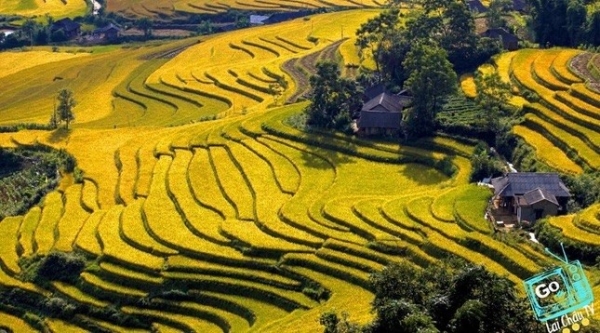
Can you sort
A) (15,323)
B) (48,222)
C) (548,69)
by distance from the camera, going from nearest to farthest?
(15,323)
(48,222)
(548,69)

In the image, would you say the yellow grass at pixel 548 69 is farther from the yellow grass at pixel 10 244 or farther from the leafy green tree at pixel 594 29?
the yellow grass at pixel 10 244

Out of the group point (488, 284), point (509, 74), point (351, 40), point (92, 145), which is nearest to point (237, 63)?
point (351, 40)

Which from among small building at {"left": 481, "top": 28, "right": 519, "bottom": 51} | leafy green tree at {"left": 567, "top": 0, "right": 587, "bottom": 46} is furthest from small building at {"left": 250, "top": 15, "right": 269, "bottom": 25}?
leafy green tree at {"left": 567, "top": 0, "right": 587, "bottom": 46}

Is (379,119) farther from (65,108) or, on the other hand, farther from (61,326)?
(61,326)

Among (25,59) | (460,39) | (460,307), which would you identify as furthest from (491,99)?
(25,59)

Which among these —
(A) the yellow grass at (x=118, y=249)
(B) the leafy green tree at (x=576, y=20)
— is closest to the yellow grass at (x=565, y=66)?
(B) the leafy green tree at (x=576, y=20)
